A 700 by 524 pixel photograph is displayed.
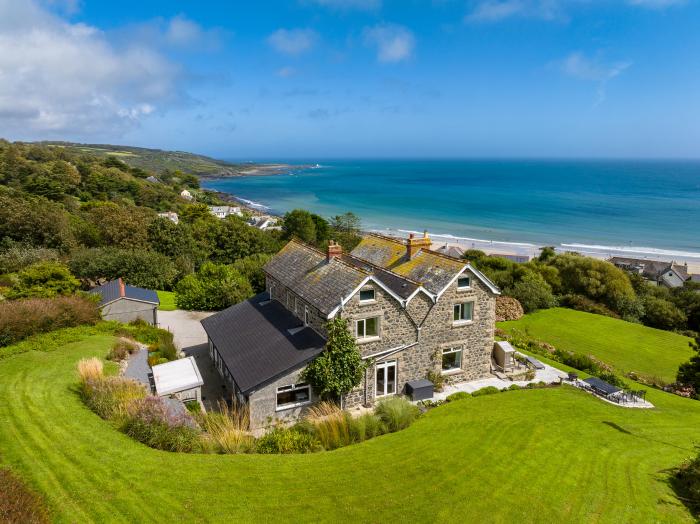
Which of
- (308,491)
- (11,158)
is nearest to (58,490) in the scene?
(308,491)

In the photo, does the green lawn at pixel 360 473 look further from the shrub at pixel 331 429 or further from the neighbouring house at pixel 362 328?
the neighbouring house at pixel 362 328

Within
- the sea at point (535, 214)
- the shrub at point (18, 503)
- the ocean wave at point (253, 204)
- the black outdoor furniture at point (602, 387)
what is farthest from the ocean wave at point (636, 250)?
the ocean wave at point (253, 204)

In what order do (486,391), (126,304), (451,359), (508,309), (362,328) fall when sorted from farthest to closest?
(508,309) < (126,304) < (451,359) < (486,391) < (362,328)

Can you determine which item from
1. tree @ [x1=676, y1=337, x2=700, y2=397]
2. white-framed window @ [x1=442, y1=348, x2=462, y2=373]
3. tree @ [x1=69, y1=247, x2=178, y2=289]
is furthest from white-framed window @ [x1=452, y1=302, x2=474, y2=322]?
tree @ [x1=69, y1=247, x2=178, y2=289]

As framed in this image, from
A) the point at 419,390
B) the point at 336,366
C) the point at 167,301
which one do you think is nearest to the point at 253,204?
the point at 167,301

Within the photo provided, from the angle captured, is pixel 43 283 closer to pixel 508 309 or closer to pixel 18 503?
pixel 18 503
